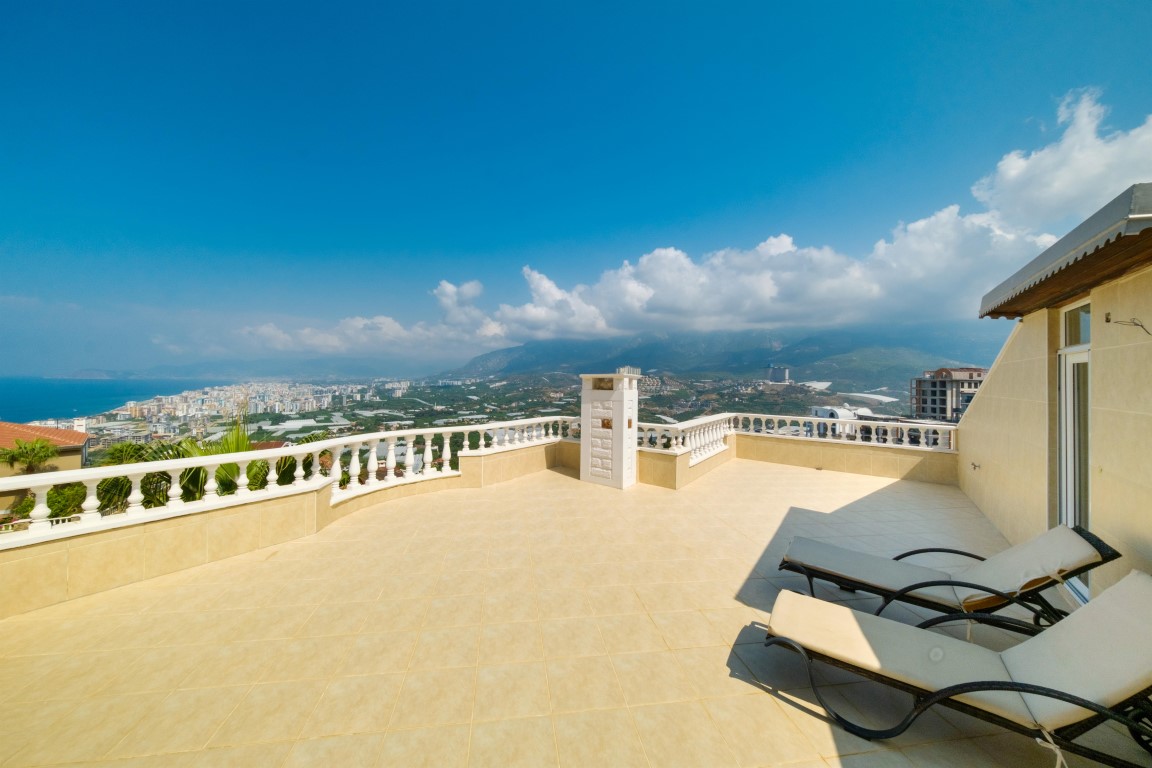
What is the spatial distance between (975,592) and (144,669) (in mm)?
6617

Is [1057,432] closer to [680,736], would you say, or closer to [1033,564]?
[1033,564]

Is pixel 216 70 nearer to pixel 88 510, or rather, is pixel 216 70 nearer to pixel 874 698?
pixel 88 510

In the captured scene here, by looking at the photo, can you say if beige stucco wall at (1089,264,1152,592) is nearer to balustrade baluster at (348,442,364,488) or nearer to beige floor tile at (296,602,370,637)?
beige floor tile at (296,602,370,637)

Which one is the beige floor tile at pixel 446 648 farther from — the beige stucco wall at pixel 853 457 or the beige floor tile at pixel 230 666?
the beige stucco wall at pixel 853 457

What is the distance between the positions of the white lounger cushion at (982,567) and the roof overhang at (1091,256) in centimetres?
207

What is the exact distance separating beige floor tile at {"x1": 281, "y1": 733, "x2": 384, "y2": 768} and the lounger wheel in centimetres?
368

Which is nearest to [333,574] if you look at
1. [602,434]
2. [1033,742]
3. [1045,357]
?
[602,434]

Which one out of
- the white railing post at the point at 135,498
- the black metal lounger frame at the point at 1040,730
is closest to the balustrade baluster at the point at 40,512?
the white railing post at the point at 135,498

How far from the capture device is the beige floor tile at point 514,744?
188 centimetres

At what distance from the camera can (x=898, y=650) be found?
227 centimetres

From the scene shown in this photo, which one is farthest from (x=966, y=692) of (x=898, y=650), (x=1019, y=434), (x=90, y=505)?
(x=90, y=505)

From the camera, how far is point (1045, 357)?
4289 mm

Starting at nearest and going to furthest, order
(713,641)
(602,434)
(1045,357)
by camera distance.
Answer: (713,641), (1045,357), (602,434)

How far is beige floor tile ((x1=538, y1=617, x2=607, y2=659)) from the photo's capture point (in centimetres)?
272
